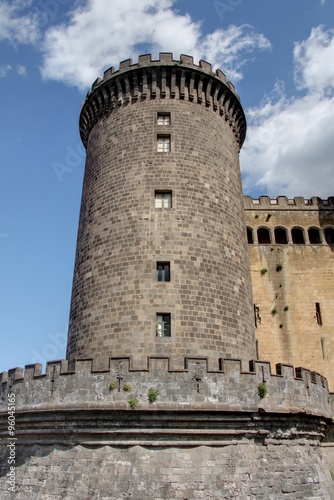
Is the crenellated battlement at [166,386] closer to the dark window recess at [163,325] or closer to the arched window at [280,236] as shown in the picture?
the dark window recess at [163,325]

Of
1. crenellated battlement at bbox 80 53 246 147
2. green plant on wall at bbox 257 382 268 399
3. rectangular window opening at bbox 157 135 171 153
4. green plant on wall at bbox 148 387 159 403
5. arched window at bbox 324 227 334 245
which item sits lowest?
green plant on wall at bbox 148 387 159 403

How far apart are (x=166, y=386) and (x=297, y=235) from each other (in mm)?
18007

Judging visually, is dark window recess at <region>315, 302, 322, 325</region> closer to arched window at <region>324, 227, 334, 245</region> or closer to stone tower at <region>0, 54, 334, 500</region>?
arched window at <region>324, 227, 334, 245</region>

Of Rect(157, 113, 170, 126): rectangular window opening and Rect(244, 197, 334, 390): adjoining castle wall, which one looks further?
Rect(244, 197, 334, 390): adjoining castle wall

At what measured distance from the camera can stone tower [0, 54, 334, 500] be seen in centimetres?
1169

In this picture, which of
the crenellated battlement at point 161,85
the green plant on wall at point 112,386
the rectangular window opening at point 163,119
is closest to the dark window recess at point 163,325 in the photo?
the green plant on wall at point 112,386

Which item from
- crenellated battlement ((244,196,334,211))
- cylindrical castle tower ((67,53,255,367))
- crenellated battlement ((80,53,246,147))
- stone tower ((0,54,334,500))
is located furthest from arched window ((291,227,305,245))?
crenellated battlement ((80,53,246,147))

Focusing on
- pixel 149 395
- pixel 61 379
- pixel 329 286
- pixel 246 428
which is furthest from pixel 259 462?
pixel 329 286

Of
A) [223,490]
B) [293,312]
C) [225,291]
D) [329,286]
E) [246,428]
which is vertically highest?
[329,286]

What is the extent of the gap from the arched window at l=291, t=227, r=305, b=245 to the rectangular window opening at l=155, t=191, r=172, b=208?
40.1 ft

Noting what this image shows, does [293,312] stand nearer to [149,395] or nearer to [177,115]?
[177,115]

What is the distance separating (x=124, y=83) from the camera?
20.0 metres

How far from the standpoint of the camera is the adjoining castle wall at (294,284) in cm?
2405

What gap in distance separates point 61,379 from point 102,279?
466 cm
